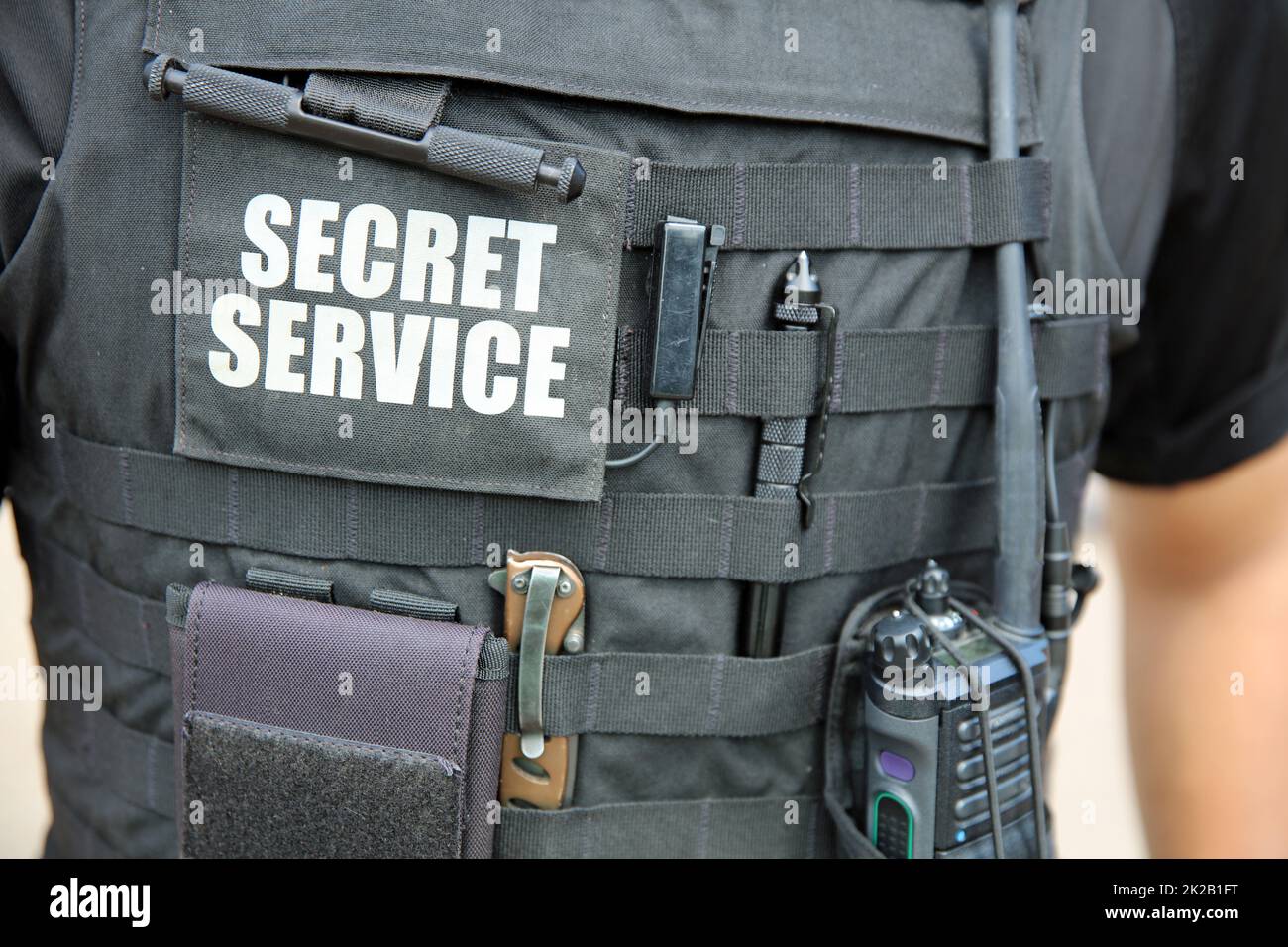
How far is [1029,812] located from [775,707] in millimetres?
273

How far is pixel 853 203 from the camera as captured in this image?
0.84 m

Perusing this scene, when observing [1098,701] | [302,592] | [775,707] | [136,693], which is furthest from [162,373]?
[1098,701]

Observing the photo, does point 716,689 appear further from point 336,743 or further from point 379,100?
point 379,100

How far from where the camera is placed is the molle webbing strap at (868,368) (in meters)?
0.83

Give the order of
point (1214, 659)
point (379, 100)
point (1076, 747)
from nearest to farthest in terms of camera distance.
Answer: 1. point (379, 100)
2. point (1214, 659)
3. point (1076, 747)

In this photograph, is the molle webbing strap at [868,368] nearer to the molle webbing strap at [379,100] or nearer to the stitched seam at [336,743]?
the molle webbing strap at [379,100]

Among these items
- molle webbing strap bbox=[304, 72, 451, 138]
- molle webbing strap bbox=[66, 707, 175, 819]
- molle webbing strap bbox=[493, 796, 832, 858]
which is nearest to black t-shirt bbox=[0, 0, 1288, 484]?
molle webbing strap bbox=[304, 72, 451, 138]

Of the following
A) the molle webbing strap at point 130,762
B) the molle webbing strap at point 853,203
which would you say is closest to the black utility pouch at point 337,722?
the molle webbing strap at point 130,762

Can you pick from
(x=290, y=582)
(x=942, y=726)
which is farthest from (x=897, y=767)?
(x=290, y=582)

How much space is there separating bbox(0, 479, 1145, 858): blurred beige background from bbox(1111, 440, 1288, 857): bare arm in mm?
1267

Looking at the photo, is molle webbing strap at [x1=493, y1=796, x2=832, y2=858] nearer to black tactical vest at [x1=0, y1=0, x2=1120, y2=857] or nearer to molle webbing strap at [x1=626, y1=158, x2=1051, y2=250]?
black tactical vest at [x1=0, y1=0, x2=1120, y2=857]

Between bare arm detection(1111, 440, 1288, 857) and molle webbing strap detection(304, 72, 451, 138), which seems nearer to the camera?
molle webbing strap detection(304, 72, 451, 138)

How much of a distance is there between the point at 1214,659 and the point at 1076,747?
7.40 feet

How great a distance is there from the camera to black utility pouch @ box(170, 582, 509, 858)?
0.83 metres
